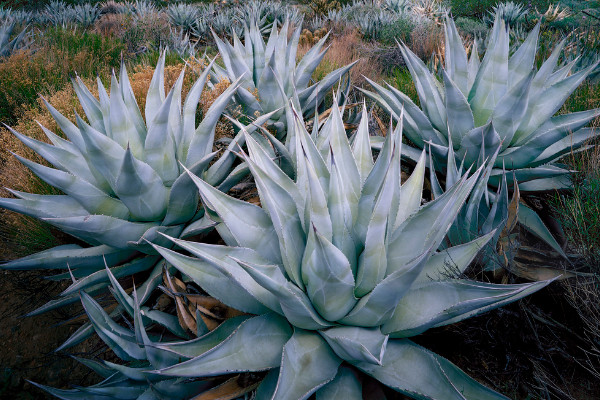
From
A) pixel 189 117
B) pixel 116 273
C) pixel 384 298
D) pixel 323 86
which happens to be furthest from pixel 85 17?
pixel 384 298

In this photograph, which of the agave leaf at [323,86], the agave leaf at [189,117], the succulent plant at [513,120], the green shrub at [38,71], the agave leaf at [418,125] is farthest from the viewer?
the green shrub at [38,71]

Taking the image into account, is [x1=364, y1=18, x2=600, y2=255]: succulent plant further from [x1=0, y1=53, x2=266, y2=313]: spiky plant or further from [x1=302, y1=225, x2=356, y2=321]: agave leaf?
[x1=0, y1=53, x2=266, y2=313]: spiky plant

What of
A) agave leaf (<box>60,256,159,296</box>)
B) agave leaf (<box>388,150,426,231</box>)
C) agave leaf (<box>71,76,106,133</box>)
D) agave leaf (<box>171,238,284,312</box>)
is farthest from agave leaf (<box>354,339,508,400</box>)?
agave leaf (<box>71,76,106,133</box>)

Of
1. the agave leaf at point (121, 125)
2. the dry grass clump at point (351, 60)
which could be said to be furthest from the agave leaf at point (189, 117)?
the dry grass clump at point (351, 60)

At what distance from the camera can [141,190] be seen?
198 cm

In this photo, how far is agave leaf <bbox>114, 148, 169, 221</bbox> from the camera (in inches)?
72.7

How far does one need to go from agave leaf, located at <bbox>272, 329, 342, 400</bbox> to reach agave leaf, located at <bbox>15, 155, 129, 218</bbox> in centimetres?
128

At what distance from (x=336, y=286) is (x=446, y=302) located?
17.1 inches

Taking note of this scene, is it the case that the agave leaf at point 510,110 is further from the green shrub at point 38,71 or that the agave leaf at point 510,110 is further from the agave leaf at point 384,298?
the green shrub at point 38,71

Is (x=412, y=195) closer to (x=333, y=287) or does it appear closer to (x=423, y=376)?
(x=333, y=287)

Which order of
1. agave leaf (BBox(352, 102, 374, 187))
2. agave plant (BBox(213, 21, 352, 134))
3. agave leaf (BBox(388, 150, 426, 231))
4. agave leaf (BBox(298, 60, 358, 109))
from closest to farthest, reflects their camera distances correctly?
1. agave leaf (BBox(388, 150, 426, 231))
2. agave leaf (BBox(352, 102, 374, 187))
3. agave plant (BBox(213, 21, 352, 134))
4. agave leaf (BBox(298, 60, 358, 109))

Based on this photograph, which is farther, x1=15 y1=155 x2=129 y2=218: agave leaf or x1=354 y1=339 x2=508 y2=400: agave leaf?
x1=15 y1=155 x2=129 y2=218: agave leaf

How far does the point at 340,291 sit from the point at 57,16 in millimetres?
15612

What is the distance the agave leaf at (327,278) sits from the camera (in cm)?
127
